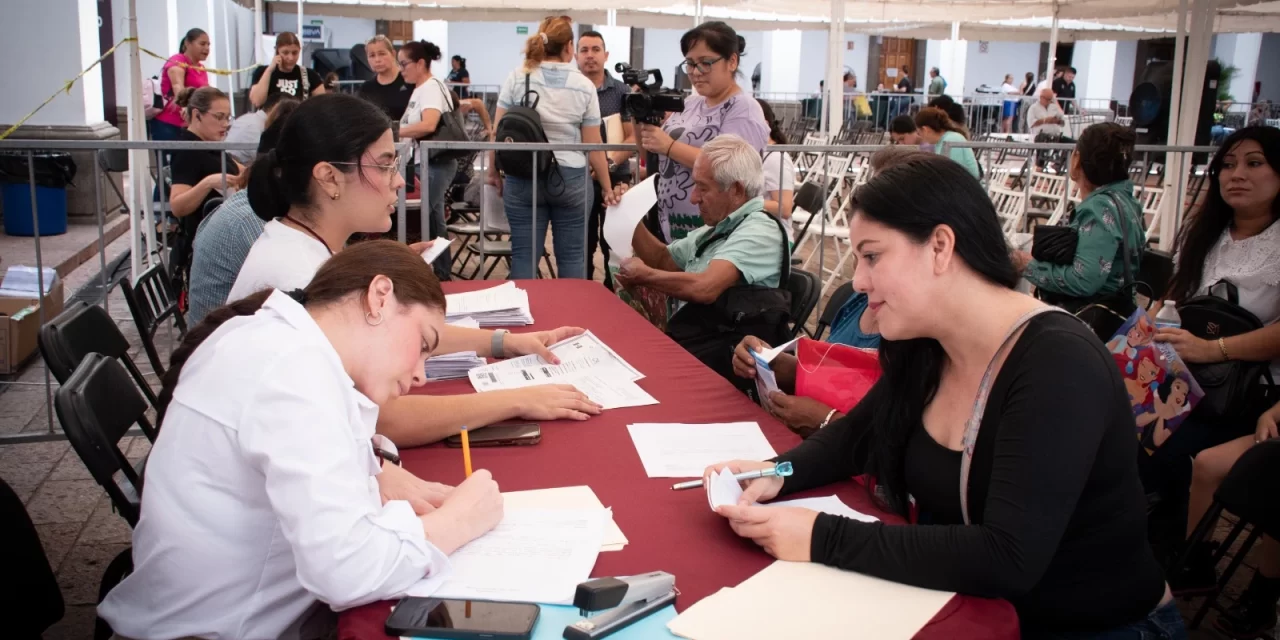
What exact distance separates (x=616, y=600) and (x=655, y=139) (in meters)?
3.03

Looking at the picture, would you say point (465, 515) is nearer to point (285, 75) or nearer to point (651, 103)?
point (651, 103)

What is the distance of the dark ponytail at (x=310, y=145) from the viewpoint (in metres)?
2.33

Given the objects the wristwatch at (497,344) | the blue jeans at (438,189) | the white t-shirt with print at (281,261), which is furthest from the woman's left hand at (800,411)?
the blue jeans at (438,189)

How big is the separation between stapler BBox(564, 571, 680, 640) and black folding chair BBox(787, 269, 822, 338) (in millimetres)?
2245

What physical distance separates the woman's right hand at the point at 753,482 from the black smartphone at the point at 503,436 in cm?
41

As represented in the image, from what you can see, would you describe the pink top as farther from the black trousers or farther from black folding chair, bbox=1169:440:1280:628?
black folding chair, bbox=1169:440:1280:628

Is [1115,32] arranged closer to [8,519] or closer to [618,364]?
[618,364]

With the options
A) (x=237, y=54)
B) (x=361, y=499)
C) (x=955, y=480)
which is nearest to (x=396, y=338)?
(x=361, y=499)

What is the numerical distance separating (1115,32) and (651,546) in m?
20.7

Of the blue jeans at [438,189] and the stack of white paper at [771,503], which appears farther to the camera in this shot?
the blue jeans at [438,189]

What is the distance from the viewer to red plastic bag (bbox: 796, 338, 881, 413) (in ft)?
8.07

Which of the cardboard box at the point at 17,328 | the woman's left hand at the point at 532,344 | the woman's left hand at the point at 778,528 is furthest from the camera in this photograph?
the cardboard box at the point at 17,328

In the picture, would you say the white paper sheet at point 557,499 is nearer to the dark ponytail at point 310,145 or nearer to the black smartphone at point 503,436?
the black smartphone at point 503,436

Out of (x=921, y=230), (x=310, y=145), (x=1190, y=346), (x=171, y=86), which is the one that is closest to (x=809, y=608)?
(x=921, y=230)
